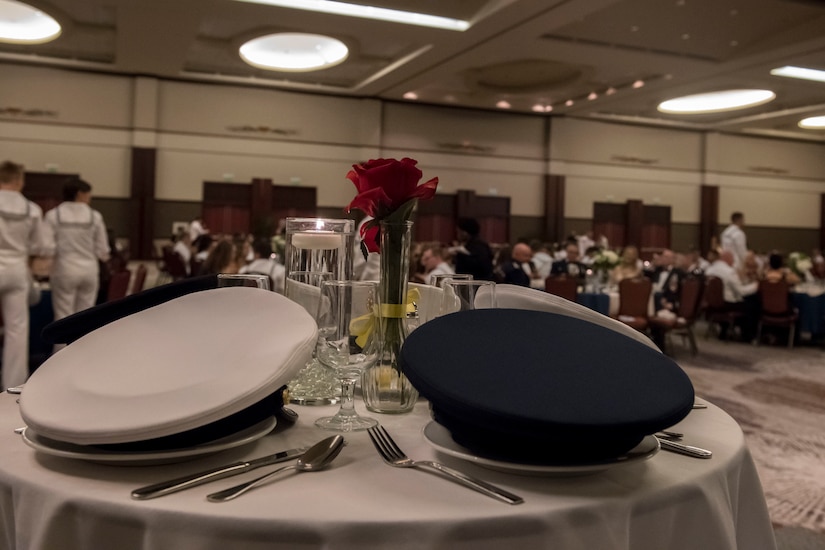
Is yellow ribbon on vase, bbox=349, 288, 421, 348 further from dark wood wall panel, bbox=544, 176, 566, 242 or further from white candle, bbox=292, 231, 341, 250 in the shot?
dark wood wall panel, bbox=544, 176, 566, 242

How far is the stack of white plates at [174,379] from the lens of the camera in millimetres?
953

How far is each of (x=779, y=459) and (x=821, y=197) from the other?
1791 cm

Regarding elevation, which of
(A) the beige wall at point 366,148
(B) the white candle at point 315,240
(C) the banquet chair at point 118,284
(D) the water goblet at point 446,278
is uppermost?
(A) the beige wall at point 366,148

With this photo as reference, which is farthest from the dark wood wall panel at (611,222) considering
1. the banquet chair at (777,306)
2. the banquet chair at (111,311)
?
the banquet chair at (111,311)

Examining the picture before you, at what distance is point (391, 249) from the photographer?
133cm

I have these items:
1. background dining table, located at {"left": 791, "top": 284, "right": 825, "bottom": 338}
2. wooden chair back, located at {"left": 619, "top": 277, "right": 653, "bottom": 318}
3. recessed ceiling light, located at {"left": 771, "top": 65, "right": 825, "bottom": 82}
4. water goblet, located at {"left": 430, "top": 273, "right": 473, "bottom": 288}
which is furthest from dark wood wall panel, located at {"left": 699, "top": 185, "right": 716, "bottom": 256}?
water goblet, located at {"left": 430, "top": 273, "right": 473, "bottom": 288}

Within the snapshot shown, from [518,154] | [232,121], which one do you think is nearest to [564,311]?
[232,121]

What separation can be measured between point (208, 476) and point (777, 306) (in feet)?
30.6

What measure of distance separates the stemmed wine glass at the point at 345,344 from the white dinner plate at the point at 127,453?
23 centimetres

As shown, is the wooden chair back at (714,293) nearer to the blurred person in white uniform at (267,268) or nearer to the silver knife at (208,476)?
the blurred person in white uniform at (267,268)

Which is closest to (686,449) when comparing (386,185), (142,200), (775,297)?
(386,185)

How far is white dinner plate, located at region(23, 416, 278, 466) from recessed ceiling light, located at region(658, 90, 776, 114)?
1528 cm

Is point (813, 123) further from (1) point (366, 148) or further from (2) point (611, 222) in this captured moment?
(1) point (366, 148)

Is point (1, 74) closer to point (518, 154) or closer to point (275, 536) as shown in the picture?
point (518, 154)
